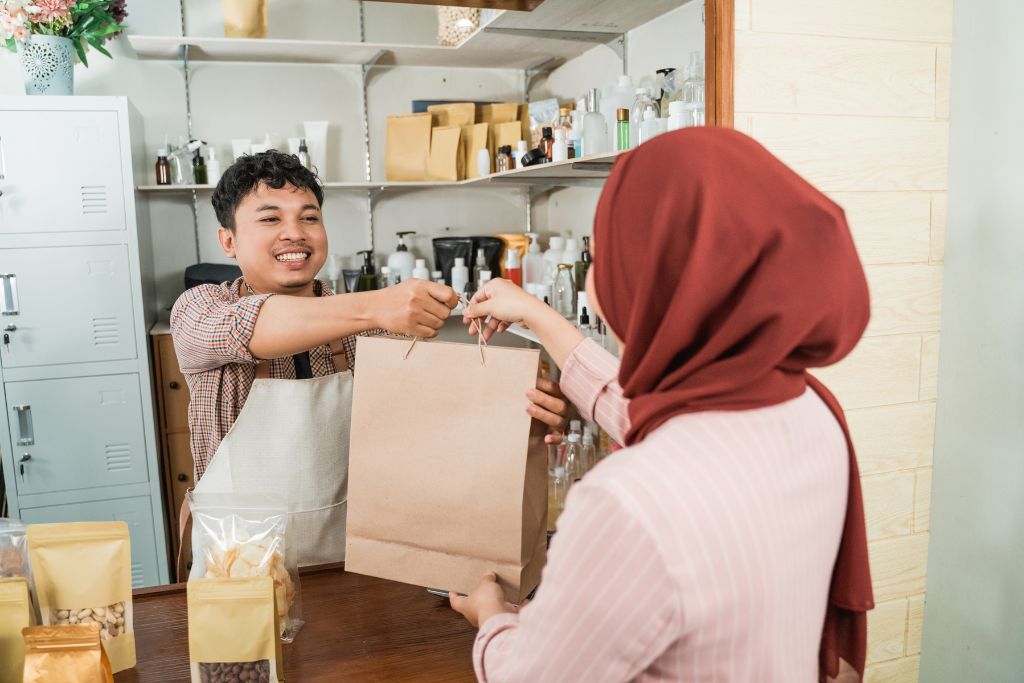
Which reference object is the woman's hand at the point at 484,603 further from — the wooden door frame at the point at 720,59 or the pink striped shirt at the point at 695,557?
the wooden door frame at the point at 720,59

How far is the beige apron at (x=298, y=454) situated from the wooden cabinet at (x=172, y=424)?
6.30 ft

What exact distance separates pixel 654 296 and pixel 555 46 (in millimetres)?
2657

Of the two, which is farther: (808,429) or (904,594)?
(904,594)

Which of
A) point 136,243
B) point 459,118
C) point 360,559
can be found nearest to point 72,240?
point 136,243

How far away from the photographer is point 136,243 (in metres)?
3.07

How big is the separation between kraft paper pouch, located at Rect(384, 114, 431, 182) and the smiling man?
1.86 m

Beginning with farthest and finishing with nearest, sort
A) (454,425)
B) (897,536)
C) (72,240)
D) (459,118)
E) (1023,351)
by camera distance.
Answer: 1. (459,118)
2. (72,240)
3. (897,536)
4. (1023,351)
5. (454,425)

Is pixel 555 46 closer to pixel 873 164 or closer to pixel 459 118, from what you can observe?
pixel 459 118

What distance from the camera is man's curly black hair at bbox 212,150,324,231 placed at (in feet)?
5.75

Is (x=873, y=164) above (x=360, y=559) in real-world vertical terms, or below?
above

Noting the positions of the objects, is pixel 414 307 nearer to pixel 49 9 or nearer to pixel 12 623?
pixel 12 623

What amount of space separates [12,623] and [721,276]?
100 centimetres

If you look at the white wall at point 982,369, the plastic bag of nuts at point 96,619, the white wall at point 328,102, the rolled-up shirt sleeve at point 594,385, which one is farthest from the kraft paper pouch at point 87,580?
the white wall at point 328,102

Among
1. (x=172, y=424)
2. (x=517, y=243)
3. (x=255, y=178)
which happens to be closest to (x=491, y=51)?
(x=517, y=243)
